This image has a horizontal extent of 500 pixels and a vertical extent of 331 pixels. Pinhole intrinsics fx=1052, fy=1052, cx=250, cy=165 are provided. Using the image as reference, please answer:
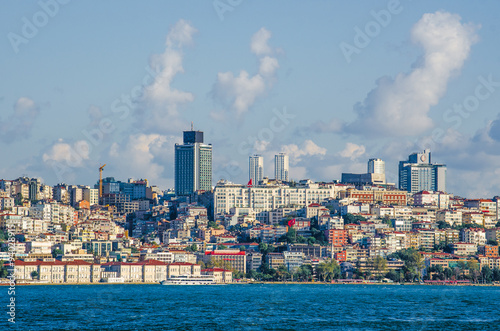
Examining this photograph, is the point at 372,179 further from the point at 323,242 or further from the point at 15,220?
the point at 15,220

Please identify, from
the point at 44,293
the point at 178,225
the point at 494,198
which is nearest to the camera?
the point at 44,293

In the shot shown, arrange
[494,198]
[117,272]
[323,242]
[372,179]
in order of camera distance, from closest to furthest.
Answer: [117,272] → [323,242] → [494,198] → [372,179]

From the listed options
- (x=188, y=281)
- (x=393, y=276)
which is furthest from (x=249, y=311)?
(x=393, y=276)

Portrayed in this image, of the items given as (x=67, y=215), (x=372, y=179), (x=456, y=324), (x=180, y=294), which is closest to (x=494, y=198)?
(x=372, y=179)

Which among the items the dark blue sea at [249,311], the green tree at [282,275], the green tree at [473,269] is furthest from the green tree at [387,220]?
the dark blue sea at [249,311]

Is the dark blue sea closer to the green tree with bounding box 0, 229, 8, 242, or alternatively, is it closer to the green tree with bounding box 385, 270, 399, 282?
Answer: the green tree with bounding box 385, 270, 399, 282

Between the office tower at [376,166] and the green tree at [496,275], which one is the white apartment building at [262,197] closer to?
the green tree at [496,275]

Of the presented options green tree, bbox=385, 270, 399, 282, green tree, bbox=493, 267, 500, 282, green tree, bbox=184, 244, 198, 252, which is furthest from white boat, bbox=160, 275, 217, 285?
green tree, bbox=493, 267, 500, 282
